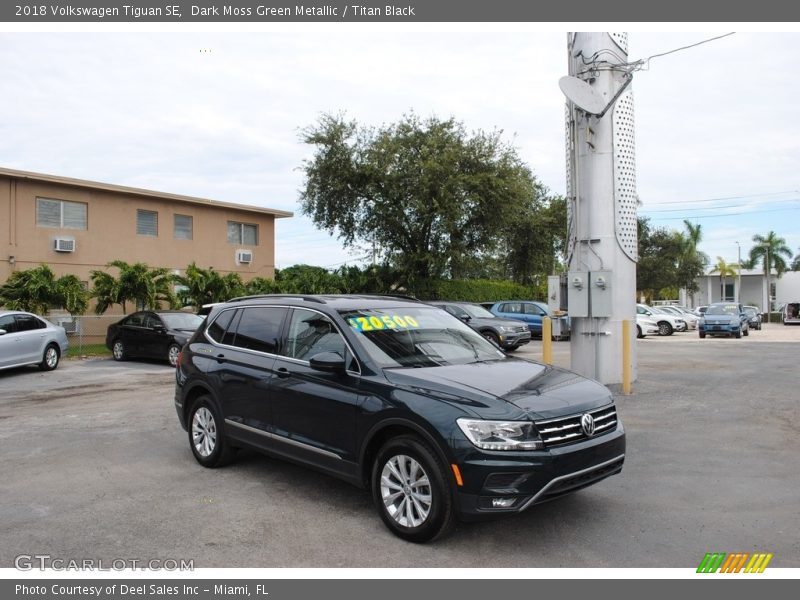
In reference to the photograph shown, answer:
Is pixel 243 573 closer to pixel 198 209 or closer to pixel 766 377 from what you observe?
pixel 766 377

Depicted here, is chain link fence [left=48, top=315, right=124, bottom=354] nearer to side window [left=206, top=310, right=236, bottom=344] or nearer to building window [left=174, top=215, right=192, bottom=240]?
building window [left=174, top=215, right=192, bottom=240]

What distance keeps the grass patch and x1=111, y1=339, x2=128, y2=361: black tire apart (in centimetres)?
145

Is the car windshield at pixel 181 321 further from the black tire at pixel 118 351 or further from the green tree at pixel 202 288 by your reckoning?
the green tree at pixel 202 288

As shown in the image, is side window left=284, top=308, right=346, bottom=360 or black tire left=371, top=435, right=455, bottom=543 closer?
black tire left=371, top=435, right=455, bottom=543

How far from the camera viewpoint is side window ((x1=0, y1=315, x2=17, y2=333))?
14580mm

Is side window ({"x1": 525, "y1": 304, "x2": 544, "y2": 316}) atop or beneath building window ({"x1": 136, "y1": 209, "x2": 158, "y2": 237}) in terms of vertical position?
beneath

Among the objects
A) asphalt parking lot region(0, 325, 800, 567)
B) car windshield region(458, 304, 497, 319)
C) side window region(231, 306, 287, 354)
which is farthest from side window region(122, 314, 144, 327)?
side window region(231, 306, 287, 354)

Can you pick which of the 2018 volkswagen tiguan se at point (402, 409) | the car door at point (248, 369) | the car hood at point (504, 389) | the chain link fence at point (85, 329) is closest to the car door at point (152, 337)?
the chain link fence at point (85, 329)

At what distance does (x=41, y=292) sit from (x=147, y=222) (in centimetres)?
644

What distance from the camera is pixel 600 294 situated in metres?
11.0

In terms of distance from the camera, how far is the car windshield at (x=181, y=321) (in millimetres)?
17391

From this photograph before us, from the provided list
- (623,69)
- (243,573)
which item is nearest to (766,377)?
(623,69)

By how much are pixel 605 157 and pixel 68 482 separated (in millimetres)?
9451

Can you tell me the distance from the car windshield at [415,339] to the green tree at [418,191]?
74.5 feet
